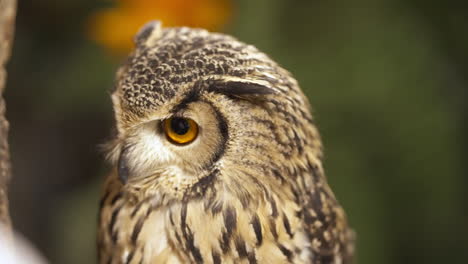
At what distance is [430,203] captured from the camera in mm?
2711

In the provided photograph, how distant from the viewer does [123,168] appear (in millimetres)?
1428

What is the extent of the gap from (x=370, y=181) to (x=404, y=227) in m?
0.26

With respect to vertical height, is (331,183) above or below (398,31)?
below

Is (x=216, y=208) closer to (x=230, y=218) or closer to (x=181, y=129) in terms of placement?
(x=230, y=218)

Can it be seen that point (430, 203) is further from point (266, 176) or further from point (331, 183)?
point (266, 176)

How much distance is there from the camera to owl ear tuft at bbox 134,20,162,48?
1.50m

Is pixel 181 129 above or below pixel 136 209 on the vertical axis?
above

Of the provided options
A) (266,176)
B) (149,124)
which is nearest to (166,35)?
(149,124)

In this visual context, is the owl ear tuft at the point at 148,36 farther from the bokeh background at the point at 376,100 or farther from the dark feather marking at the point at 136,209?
the bokeh background at the point at 376,100

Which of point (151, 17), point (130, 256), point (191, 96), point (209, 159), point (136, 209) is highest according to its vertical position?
point (151, 17)

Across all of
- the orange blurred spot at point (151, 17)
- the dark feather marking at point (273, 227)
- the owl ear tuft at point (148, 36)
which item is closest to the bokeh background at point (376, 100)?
the orange blurred spot at point (151, 17)

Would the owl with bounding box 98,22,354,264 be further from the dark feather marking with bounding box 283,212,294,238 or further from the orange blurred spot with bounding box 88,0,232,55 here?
the orange blurred spot with bounding box 88,0,232,55

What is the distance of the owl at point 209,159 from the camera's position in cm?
132

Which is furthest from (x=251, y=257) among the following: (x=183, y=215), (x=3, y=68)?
(x=3, y=68)
